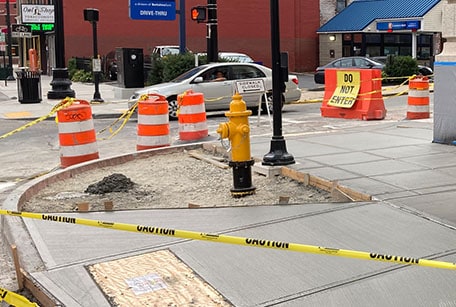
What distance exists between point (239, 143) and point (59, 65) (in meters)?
17.5

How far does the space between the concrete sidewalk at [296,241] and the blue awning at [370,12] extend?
3156 centimetres

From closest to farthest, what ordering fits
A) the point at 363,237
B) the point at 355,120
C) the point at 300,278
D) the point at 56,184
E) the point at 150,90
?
the point at 300,278 → the point at 363,237 → the point at 56,184 → the point at 355,120 → the point at 150,90

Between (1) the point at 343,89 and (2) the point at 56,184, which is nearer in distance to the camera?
(2) the point at 56,184

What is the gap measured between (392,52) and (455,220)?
3709 cm

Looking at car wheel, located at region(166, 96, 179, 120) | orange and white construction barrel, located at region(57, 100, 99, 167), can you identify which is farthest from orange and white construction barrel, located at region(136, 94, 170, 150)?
car wheel, located at region(166, 96, 179, 120)

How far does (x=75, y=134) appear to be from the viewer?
9492 mm

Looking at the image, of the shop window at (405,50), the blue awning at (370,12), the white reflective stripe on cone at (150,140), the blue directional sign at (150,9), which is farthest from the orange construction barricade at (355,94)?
the shop window at (405,50)

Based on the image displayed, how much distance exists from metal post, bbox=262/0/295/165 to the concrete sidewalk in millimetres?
412

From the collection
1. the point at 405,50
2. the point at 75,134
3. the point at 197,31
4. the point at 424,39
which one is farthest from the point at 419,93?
the point at 197,31

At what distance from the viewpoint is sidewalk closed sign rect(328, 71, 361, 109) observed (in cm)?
1546

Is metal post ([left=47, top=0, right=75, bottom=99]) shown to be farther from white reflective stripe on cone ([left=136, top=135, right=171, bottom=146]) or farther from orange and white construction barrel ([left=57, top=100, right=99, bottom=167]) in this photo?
orange and white construction barrel ([left=57, top=100, right=99, bottom=167])

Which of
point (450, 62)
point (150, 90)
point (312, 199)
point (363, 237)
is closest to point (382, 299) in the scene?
point (363, 237)

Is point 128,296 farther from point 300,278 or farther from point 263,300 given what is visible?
point 300,278

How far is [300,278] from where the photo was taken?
15.1 ft
